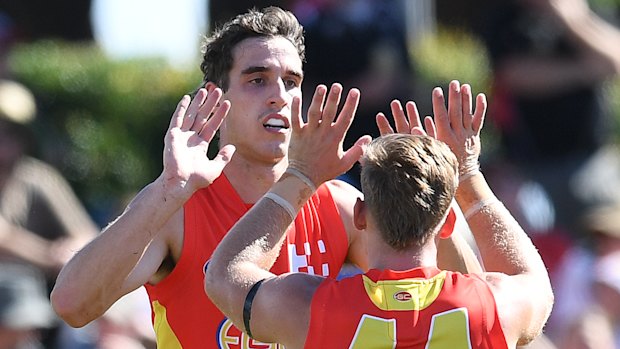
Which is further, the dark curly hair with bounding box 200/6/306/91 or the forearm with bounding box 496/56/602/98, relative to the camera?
the forearm with bounding box 496/56/602/98

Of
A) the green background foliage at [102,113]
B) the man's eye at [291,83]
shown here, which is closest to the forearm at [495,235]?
the man's eye at [291,83]

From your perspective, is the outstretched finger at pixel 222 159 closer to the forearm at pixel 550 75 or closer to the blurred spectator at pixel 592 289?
the blurred spectator at pixel 592 289

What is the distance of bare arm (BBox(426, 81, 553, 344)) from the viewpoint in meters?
4.56

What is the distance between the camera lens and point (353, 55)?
9.02 metres

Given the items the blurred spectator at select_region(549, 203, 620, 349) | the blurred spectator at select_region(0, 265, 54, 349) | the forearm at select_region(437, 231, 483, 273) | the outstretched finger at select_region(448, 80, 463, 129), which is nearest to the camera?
the outstretched finger at select_region(448, 80, 463, 129)

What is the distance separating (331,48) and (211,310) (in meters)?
3.95

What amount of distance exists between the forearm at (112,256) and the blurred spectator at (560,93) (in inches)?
176

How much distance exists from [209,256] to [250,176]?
0.43 meters

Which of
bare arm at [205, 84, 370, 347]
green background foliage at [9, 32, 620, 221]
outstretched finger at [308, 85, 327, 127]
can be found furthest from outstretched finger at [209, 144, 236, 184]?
green background foliage at [9, 32, 620, 221]

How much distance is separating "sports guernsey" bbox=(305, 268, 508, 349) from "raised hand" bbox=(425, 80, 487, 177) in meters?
0.60

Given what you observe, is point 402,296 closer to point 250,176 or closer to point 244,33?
point 250,176

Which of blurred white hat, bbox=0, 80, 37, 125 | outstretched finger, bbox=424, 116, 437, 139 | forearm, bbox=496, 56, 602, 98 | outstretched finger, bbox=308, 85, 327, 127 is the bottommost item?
blurred white hat, bbox=0, 80, 37, 125

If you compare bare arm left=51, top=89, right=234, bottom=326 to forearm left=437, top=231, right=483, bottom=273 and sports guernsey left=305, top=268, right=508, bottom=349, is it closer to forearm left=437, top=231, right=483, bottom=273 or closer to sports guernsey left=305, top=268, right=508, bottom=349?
sports guernsey left=305, top=268, right=508, bottom=349

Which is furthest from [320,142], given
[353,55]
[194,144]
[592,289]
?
[353,55]
